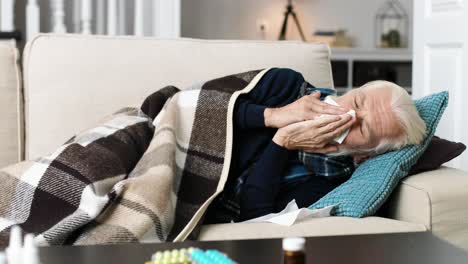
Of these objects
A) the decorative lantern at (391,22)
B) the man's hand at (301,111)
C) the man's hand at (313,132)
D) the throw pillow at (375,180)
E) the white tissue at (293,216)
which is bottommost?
the white tissue at (293,216)

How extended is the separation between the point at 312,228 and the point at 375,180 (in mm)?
260

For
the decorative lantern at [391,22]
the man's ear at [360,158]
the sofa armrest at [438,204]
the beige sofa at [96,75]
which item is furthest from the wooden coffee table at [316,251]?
the decorative lantern at [391,22]

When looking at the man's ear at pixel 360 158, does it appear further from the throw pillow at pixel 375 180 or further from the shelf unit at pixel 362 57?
the shelf unit at pixel 362 57

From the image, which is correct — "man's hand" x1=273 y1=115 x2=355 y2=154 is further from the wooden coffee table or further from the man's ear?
the wooden coffee table

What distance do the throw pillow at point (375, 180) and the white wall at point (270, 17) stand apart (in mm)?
3080

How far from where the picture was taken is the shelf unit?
209 inches

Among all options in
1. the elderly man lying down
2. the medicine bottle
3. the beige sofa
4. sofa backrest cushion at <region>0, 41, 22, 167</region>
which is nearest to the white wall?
the beige sofa

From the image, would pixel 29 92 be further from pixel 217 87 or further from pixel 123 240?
pixel 123 240

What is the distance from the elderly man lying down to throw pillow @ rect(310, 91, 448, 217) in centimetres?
4

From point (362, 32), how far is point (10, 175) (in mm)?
4109

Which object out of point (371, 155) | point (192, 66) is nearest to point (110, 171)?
point (192, 66)

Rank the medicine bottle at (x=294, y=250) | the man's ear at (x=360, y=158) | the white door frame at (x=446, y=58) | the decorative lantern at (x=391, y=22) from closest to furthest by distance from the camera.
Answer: the medicine bottle at (x=294, y=250)
the man's ear at (x=360, y=158)
the white door frame at (x=446, y=58)
the decorative lantern at (x=391, y=22)

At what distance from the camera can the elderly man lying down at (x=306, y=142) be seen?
206cm

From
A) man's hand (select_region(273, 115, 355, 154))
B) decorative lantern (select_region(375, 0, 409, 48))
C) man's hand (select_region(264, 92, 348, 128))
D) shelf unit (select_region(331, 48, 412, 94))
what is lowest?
man's hand (select_region(273, 115, 355, 154))
